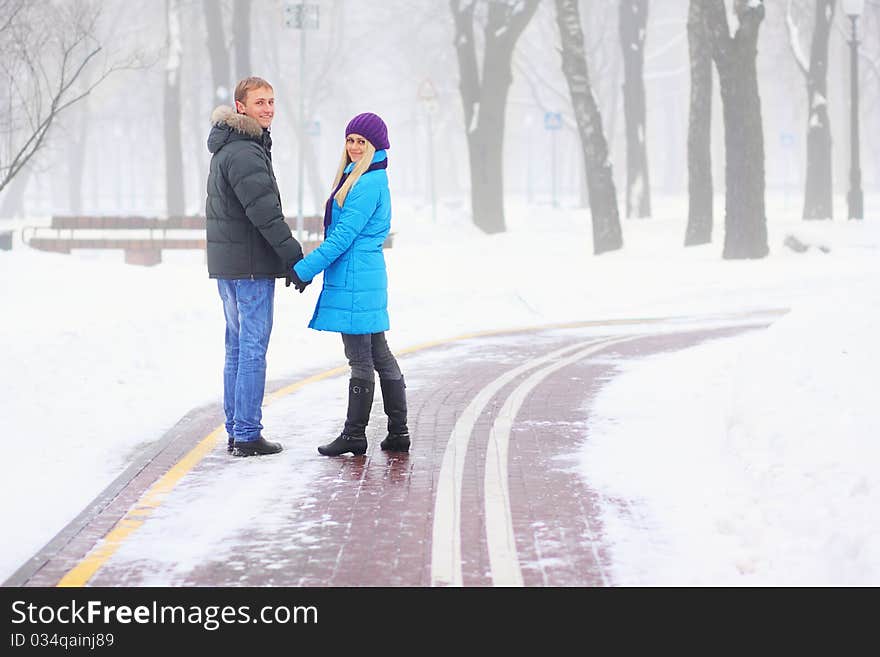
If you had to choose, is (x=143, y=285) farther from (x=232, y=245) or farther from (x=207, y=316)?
(x=232, y=245)

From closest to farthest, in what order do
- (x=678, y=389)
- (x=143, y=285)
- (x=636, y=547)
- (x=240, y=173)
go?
(x=636, y=547) → (x=240, y=173) → (x=678, y=389) → (x=143, y=285)

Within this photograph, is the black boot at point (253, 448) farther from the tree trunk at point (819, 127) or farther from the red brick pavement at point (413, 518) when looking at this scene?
the tree trunk at point (819, 127)

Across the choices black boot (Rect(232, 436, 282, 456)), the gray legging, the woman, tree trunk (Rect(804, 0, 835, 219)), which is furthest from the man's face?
tree trunk (Rect(804, 0, 835, 219))

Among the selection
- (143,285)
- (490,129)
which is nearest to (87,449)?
(143,285)

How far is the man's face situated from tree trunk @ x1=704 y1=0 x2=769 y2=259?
653 inches

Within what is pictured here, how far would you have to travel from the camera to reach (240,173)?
850 cm

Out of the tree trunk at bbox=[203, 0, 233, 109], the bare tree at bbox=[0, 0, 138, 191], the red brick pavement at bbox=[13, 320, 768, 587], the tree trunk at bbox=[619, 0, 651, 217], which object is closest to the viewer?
the red brick pavement at bbox=[13, 320, 768, 587]

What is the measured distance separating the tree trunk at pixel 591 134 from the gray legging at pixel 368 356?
18.3 m

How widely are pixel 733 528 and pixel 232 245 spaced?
3.41 metres

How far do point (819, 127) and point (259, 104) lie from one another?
28.6m

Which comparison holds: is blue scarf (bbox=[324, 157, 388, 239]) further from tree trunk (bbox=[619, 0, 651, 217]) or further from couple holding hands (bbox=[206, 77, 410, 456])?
tree trunk (bbox=[619, 0, 651, 217])

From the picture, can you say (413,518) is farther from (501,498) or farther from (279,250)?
(279,250)

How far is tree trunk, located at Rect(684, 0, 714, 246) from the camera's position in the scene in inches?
1067
